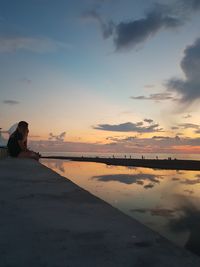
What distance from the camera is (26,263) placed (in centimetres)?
234

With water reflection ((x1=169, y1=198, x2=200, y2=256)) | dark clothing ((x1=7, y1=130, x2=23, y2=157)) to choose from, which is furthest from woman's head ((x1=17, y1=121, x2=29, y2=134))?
water reflection ((x1=169, y1=198, x2=200, y2=256))

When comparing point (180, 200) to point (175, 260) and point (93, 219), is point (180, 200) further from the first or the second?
point (175, 260)

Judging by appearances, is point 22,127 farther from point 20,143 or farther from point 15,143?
point 15,143

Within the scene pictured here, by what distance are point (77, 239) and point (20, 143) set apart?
46.1 ft

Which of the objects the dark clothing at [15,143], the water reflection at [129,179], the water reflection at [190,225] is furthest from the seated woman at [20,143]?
the water reflection at [190,225]

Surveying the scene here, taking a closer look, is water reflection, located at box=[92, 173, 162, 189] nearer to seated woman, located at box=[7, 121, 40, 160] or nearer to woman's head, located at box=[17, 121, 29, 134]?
seated woman, located at box=[7, 121, 40, 160]

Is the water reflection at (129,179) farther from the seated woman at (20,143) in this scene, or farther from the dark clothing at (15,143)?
the dark clothing at (15,143)

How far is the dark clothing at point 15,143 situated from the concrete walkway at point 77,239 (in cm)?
1150

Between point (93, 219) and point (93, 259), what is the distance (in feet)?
4.22

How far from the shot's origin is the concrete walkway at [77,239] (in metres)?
2.40

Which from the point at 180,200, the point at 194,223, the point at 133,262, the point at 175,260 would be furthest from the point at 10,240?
the point at 180,200

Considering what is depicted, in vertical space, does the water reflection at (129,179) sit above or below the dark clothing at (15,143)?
below

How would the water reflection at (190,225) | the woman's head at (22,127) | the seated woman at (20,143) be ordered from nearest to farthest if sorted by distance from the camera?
the water reflection at (190,225) < the woman's head at (22,127) < the seated woman at (20,143)

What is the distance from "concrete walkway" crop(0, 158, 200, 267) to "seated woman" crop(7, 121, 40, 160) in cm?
1128
